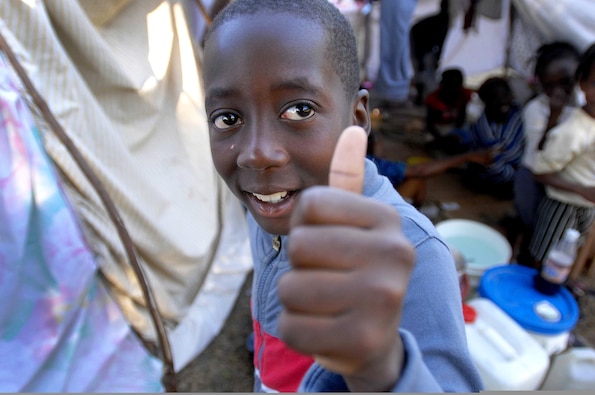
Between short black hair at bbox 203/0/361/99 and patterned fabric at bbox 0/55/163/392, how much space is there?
3.24 feet

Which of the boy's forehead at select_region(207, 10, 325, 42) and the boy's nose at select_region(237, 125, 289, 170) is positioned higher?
the boy's forehead at select_region(207, 10, 325, 42)

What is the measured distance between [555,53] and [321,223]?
2472 mm

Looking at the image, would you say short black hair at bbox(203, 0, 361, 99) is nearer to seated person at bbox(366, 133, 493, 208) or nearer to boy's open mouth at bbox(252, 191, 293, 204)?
boy's open mouth at bbox(252, 191, 293, 204)

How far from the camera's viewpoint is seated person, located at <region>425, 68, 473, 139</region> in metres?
3.81

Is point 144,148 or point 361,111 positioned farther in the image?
point 144,148

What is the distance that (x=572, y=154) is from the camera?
1.95 metres

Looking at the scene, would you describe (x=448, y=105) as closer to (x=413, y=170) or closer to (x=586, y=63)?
(x=413, y=170)

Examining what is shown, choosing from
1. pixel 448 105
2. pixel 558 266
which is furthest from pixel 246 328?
pixel 448 105

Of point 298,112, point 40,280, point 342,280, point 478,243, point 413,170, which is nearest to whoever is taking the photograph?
point 342,280

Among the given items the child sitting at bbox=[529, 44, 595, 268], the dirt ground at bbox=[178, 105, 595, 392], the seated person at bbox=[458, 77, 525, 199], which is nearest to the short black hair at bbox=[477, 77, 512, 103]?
the seated person at bbox=[458, 77, 525, 199]

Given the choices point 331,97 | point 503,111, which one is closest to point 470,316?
point 331,97

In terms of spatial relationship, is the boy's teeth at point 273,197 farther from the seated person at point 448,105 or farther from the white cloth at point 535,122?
the seated person at point 448,105

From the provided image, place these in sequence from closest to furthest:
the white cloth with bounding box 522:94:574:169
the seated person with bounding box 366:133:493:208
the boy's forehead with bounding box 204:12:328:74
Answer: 1. the boy's forehead with bounding box 204:12:328:74
2. the white cloth with bounding box 522:94:574:169
3. the seated person with bounding box 366:133:493:208

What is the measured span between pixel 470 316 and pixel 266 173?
1.34 metres
